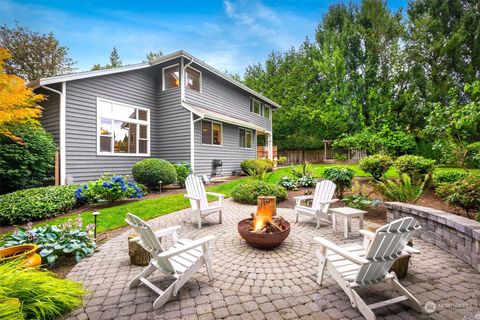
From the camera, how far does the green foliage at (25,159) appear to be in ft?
20.5

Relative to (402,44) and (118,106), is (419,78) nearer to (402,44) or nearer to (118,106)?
(402,44)

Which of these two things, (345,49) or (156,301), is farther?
(345,49)

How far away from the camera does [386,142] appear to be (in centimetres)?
1412

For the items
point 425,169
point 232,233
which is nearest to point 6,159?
point 232,233

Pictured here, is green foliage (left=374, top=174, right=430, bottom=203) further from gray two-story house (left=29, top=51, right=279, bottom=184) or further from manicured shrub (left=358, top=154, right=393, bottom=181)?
gray two-story house (left=29, top=51, right=279, bottom=184)

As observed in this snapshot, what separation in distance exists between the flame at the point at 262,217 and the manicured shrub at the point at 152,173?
588cm

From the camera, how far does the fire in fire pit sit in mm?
3484

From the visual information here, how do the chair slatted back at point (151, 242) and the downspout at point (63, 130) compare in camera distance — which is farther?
the downspout at point (63, 130)

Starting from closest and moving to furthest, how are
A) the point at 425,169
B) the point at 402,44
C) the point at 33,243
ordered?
the point at 33,243, the point at 425,169, the point at 402,44

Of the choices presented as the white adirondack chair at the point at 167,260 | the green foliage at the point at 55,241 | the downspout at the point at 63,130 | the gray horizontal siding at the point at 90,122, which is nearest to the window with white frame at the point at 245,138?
the gray horizontal siding at the point at 90,122

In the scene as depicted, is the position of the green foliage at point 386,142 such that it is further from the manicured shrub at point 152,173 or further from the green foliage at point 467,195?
the manicured shrub at point 152,173

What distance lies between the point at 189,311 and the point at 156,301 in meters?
0.34

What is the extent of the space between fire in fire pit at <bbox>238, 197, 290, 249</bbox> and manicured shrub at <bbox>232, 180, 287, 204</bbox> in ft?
10.4

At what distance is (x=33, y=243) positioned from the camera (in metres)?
3.28
